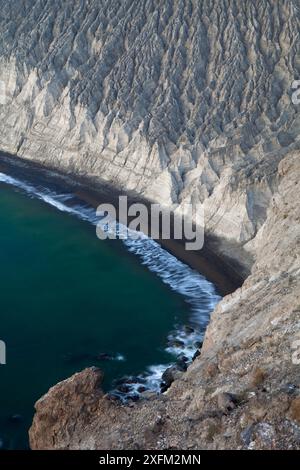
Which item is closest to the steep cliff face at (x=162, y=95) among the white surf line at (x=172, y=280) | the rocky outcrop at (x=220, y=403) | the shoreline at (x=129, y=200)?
the shoreline at (x=129, y=200)

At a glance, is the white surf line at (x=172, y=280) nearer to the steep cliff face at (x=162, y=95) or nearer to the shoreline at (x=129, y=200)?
the shoreline at (x=129, y=200)

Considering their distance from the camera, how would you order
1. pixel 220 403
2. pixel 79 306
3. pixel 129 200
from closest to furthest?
pixel 220 403, pixel 79 306, pixel 129 200

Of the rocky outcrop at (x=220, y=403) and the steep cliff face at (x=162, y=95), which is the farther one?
the steep cliff face at (x=162, y=95)

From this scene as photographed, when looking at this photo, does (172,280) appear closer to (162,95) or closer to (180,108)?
(180,108)

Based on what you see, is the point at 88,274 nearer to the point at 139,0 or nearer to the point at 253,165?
the point at 253,165

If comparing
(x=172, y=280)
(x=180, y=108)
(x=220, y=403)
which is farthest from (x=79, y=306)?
(x=180, y=108)

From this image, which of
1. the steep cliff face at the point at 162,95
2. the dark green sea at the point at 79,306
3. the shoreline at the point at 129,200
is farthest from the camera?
the steep cliff face at the point at 162,95
